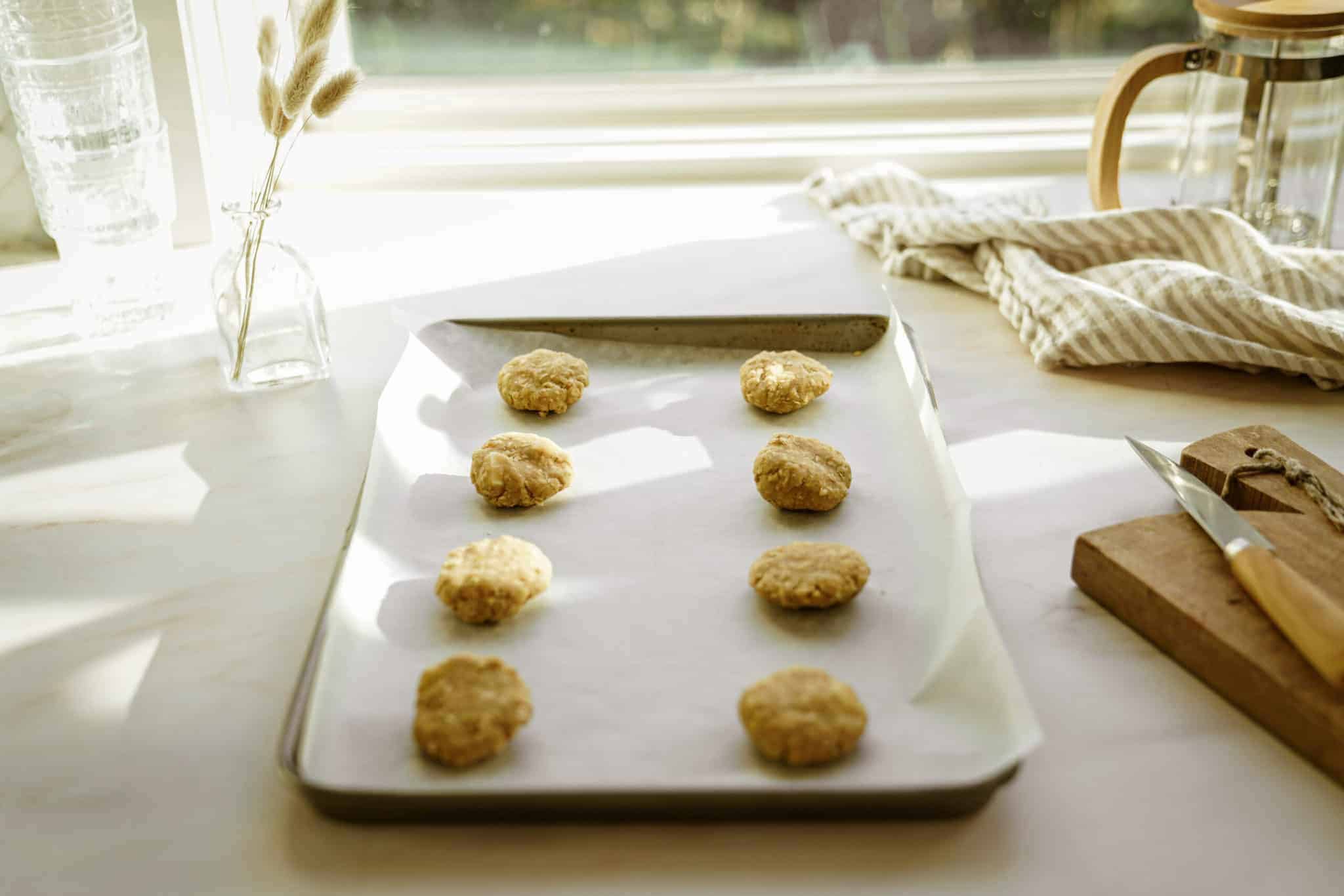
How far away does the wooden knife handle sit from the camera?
2.32 feet

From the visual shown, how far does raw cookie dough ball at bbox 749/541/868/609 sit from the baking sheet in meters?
0.02

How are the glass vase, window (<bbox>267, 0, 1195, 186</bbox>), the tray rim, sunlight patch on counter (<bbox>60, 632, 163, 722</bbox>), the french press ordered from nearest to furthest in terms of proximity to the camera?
the tray rim → sunlight patch on counter (<bbox>60, 632, 163, 722</bbox>) → the glass vase → the french press → window (<bbox>267, 0, 1195, 186</bbox>)

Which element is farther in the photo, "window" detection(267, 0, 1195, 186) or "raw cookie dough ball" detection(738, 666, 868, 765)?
"window" detection(267, 0, 1195, 186)

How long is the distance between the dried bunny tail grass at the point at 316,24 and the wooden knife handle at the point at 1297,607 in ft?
2.77

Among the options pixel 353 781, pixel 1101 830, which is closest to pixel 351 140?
pixel 353 781

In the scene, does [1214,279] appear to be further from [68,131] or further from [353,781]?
[68,131]

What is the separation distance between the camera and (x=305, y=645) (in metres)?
0.87

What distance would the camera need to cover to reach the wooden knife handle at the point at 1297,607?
708 millimetres

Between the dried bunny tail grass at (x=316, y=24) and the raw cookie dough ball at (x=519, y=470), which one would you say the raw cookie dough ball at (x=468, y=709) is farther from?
the dried bunny tail grass at (x=316, y=24)

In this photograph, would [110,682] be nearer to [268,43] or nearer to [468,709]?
[468,709]

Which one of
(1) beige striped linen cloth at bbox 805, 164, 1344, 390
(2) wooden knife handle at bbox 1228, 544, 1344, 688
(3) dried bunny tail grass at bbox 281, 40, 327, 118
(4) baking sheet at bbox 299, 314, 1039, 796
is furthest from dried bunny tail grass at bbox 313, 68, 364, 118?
(2) wooden knife handle at bbox 1228, 544, 1344, 688

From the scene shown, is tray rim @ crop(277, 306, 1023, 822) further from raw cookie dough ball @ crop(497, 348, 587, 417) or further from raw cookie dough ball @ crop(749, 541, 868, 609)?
raw cookie dough ball @ crop(497, 348, 587, 417)

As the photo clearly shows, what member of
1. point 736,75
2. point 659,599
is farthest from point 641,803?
point 736,75

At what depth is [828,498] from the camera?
0.96 m
